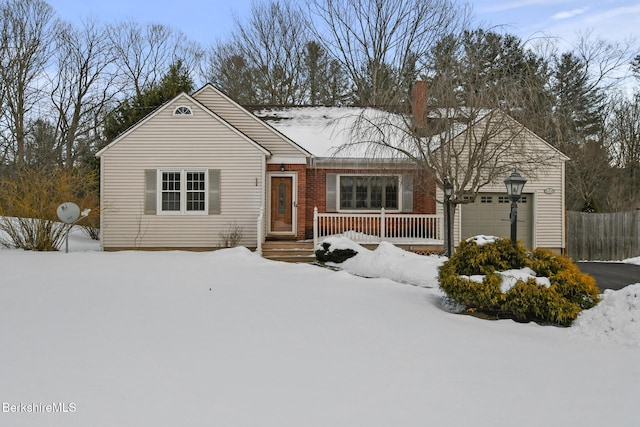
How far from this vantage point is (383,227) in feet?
47.5

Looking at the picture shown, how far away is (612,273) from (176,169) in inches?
524

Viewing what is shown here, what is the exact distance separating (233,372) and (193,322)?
6.32 feet

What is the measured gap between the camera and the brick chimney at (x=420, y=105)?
12086 mm

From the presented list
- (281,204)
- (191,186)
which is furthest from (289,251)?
(191,186)

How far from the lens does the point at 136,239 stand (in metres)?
14.7

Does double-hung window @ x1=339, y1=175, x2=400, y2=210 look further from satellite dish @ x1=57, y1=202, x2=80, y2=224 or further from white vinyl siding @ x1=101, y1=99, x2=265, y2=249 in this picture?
satellite dish @ x1=57, y1=202, x2=80, y2=224

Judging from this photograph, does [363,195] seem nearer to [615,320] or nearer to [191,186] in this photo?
[191,186]

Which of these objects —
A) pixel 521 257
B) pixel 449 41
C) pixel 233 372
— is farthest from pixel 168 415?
pixel 449 41

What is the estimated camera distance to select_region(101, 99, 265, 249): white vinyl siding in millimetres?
14625

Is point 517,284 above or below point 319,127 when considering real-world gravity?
below

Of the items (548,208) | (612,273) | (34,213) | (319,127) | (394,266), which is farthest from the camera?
(319,127)

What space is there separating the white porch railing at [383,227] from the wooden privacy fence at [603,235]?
19.2 ft

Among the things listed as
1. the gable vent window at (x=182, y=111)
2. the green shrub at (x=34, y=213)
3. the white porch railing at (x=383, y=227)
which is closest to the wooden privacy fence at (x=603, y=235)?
the white porch railing at (x=383, y=227)

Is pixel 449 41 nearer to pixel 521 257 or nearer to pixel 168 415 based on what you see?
pixel 521 257
